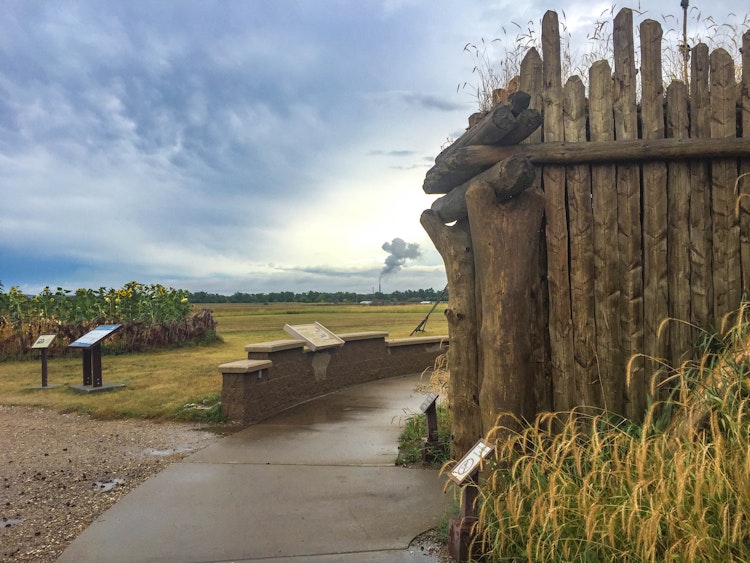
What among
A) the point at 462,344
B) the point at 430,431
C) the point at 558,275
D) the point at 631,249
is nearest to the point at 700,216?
the point at 631,249

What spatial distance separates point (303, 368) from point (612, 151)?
6.01 meters

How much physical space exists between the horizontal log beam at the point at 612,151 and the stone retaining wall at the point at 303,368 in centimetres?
432

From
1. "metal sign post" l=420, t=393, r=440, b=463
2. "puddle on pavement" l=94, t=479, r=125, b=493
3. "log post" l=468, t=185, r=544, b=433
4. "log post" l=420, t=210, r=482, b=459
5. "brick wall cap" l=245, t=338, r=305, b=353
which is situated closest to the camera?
"log post" l=468, t=185, r=544, b=433

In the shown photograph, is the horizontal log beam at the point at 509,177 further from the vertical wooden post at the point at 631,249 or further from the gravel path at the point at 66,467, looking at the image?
the gravel path at the point at 66,467

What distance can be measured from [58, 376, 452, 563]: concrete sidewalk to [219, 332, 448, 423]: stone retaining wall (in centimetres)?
90

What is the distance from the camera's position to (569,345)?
446 cm

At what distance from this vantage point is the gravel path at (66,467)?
442cm

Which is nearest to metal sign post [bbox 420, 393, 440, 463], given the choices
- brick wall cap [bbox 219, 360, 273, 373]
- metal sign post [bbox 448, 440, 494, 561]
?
metal sign post [bbox 448, 440, 494, 561]

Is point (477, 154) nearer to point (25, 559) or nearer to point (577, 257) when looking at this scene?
point (577, 257)

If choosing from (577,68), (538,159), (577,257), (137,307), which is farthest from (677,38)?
(137,307)

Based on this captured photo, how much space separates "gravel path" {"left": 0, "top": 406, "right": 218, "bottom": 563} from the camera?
442 centimetres

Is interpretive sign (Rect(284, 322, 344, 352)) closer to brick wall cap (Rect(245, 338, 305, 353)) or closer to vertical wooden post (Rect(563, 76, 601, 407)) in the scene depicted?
brick wall cap (Rect(245, 338, 305, 353))

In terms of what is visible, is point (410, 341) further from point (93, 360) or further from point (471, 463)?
point (471, 463)

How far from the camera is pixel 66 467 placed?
20.1 ft
